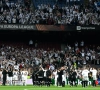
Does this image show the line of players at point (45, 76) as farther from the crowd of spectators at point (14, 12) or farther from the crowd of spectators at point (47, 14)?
the crowd of spectators at point (47, 14)

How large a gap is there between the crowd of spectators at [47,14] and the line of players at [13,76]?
8293mm

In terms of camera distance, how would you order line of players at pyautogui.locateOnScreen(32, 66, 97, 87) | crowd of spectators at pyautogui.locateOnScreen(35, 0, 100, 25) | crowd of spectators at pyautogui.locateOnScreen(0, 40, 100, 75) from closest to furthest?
line of players at pyautogui.locateOnScreen(32, 66, 97, 87) → crowd of spectators at pyautogui.locateOnScreen(0, 40, 100, 75) → crowd of spectators at pyautogui.locateOnScreen(35, 0, 100, 25)

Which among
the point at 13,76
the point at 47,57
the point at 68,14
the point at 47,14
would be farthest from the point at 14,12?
the point at 13,76

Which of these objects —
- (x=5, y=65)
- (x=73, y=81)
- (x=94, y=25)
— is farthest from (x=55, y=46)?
(x=73, y=81)

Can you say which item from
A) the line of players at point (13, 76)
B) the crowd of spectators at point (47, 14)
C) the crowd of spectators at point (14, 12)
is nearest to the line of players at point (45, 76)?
the line of players at point (13, 76)

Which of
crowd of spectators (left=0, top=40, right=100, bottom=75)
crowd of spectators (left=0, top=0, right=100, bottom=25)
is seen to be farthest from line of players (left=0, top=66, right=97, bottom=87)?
crowd of spectators (left=0, top=0, right=100, bottom=25)

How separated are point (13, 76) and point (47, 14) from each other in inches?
447

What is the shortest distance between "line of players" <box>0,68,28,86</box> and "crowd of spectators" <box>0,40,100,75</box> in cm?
356

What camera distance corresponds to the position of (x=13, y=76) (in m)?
45.6

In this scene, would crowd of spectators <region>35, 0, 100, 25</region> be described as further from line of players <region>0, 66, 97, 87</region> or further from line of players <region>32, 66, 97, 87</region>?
line of players <region>32, 66, 97, 87</region>

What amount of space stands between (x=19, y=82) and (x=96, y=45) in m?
14.8

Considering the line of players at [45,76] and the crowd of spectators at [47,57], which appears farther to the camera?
the crowd of spectators at [47,57]

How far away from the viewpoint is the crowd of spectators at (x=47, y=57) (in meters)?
51.2

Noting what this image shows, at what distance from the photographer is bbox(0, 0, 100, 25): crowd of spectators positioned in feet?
173
